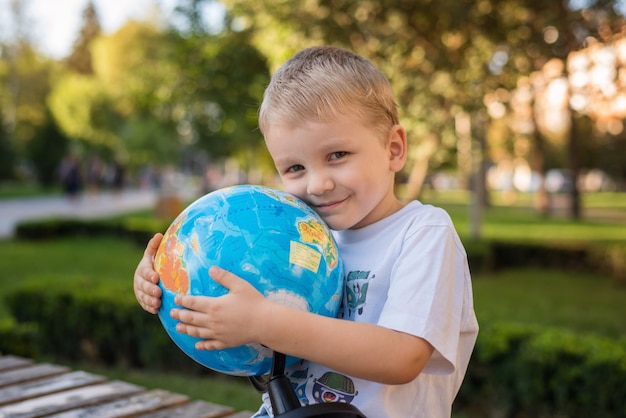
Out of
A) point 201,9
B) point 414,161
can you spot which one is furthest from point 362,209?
point 201,9

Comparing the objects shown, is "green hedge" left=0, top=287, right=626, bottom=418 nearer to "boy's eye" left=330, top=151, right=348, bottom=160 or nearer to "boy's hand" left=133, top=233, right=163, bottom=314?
"boy's eye" left=330, top=151, right=348, bottom=160

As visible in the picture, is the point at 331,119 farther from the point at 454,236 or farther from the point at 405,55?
the point at 405,55

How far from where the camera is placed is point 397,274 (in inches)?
80.9

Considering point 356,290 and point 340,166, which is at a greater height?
point 340,166

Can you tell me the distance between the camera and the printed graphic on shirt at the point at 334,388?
212cm

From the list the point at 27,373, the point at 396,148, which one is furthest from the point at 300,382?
the point at 27,373

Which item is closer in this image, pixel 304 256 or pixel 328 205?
pixel 304 256

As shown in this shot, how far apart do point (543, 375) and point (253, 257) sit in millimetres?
3991

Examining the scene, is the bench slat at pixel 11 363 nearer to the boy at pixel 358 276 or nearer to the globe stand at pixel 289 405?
the boy at pixel 358 276

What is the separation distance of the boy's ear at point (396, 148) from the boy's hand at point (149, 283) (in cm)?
84

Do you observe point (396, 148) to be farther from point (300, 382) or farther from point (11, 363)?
point (11, 363)

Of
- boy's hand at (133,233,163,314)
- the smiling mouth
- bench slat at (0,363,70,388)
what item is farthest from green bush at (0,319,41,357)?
the smiling mouth

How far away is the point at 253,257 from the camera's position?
202 centimetres

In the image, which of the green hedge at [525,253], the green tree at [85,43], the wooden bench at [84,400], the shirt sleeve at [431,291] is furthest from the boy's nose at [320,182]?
the green tree at [85,43]
